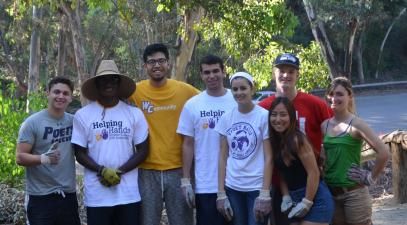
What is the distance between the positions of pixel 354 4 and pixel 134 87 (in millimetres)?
17182

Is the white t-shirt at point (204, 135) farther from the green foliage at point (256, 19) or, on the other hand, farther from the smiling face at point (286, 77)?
the green foliage at point (256, 19)

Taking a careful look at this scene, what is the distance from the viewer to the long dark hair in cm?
515

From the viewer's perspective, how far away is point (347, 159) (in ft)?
17.6

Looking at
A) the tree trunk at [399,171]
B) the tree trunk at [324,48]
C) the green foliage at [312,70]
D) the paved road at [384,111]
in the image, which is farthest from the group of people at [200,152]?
the paved road at [384,111]

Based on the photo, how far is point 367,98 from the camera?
31859mm

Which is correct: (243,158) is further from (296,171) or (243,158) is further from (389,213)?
(389,213)

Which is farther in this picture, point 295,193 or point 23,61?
point 23,61

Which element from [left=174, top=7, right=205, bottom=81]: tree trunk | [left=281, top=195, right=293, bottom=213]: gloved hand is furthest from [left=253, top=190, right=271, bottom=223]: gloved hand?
[left=174, top=7, right=205, bottom=81]: tree trunk

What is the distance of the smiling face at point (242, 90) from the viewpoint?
542 cm

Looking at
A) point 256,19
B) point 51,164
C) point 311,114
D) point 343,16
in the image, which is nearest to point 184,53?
point 256,19

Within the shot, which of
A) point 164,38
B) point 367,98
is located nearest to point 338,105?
point 164,38

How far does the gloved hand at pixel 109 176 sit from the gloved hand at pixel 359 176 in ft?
5.89

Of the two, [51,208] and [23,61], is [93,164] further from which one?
[23,61]

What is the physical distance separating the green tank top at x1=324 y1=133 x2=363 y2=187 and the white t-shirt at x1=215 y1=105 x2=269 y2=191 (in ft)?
1.72
